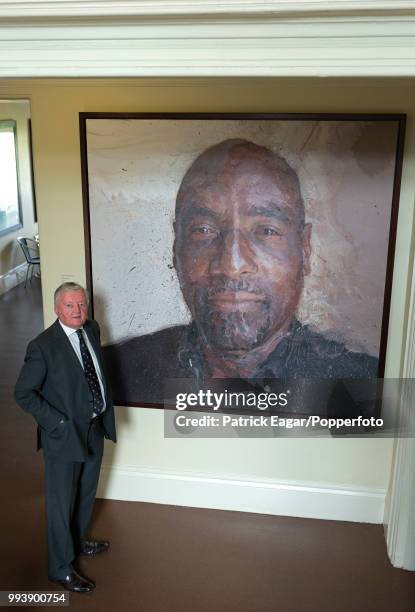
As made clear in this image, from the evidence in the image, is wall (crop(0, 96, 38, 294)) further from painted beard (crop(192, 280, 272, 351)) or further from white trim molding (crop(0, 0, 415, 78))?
white trim molding (crop(0, 0, 415, 78))

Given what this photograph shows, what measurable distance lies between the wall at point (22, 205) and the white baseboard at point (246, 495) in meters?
6.10

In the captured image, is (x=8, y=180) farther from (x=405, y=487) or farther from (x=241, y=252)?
(x=405, y=487)

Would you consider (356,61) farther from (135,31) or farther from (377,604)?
(377,604)

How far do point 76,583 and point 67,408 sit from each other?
1028 mm

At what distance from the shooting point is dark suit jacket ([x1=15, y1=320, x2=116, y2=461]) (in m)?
3.56

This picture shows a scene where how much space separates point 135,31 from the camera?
2031 millimetres

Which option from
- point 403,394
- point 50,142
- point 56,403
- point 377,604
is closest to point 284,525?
point 377,604

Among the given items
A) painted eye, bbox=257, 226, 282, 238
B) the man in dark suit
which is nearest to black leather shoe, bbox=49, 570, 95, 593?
the man in dark suit

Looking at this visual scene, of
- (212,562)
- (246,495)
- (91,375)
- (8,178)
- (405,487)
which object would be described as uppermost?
(8,178)

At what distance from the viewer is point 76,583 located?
3842mm

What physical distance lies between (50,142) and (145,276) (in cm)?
100

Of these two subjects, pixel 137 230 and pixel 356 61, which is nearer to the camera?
pixel 356 61

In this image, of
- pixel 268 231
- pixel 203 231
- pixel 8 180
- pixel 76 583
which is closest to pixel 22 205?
pixel 8 180

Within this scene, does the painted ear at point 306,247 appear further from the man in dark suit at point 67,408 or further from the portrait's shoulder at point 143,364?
the man in dark suit at point 67,408
